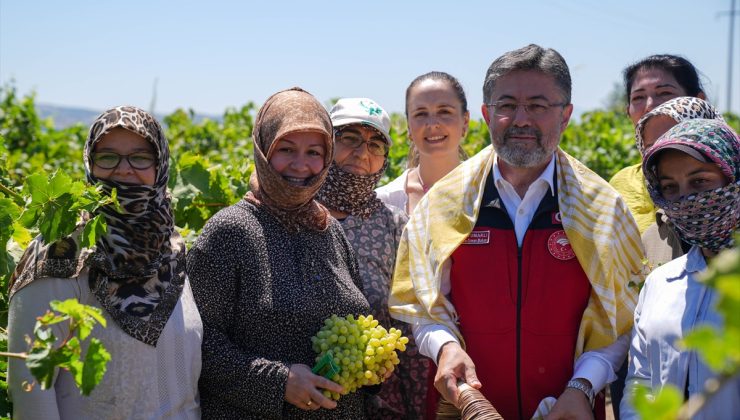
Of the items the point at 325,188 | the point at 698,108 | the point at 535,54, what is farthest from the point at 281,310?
the point at 698,108

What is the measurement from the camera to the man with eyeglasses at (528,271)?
3062 millimetres

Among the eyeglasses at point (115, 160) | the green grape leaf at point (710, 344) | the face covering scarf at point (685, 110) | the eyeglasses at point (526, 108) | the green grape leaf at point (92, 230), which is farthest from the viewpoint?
the face covering scarf at point (685, 110)

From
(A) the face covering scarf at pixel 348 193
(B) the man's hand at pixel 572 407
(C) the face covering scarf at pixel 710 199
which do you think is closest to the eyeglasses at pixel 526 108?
(C) the face covering scarf at pixel 710 199

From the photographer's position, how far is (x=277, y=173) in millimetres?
3135

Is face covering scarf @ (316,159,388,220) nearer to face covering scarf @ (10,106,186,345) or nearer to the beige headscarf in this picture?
the beige headscarf

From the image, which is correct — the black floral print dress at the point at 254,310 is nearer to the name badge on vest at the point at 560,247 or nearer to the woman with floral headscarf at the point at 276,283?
the woman with floral headscarf at the point at 276,283

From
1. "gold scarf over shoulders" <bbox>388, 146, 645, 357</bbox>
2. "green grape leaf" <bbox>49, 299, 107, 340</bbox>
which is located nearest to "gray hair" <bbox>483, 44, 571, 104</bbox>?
"gold scarf over shoulders" <bbox>388, 146, 645, 357</bbox>

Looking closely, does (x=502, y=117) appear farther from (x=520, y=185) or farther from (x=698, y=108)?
(x=698, y=108)

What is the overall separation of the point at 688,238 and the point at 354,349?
1.22 m

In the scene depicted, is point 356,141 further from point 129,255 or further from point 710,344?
point 710,344

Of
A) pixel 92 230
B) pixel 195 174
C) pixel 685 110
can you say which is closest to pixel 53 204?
pixel 92 230

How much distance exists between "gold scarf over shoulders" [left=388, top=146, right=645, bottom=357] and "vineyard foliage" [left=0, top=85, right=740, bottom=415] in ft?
4.39

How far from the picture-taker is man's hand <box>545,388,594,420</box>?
2908mm

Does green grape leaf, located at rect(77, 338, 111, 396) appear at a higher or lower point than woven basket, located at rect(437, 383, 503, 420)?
higher
